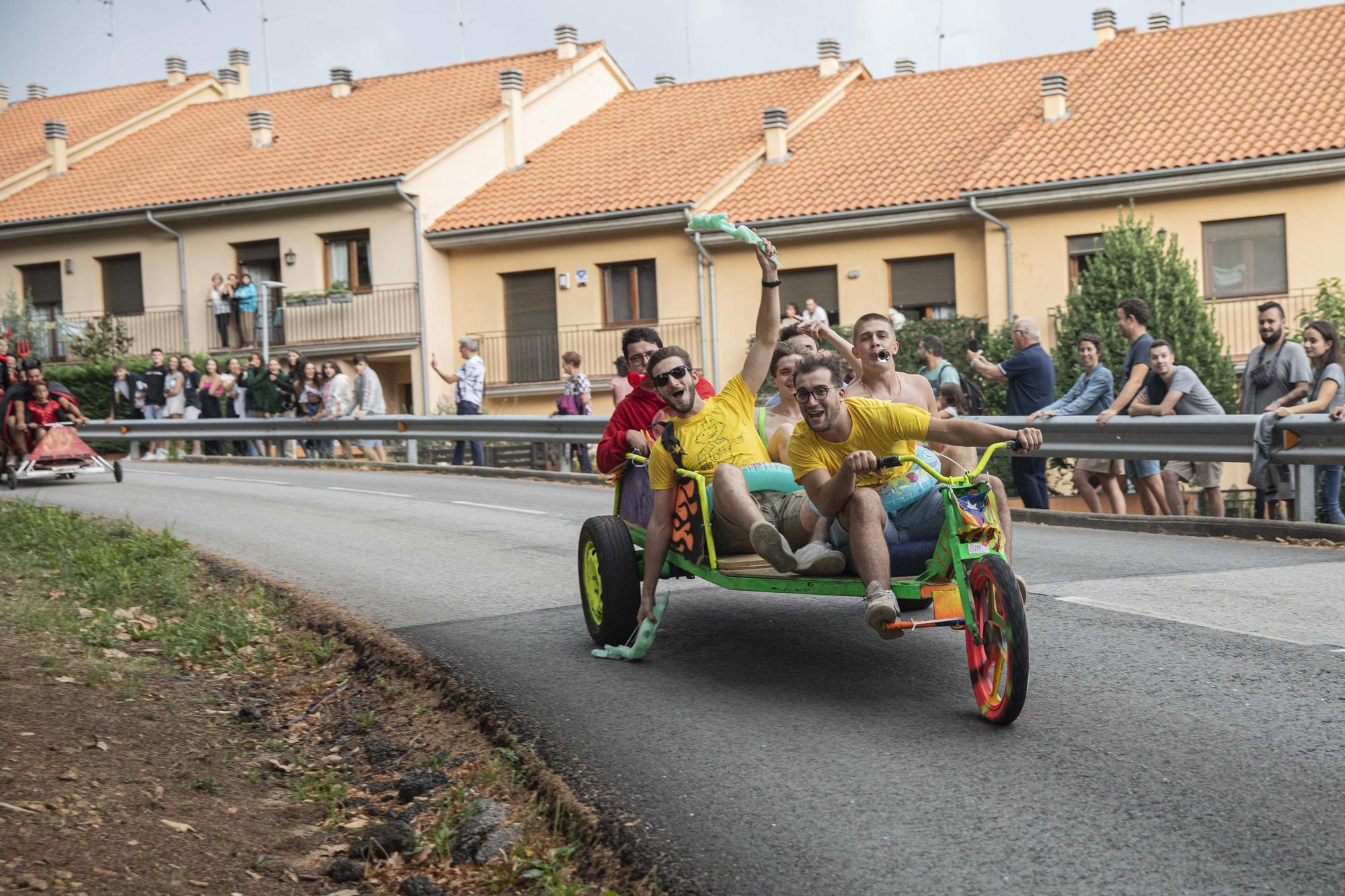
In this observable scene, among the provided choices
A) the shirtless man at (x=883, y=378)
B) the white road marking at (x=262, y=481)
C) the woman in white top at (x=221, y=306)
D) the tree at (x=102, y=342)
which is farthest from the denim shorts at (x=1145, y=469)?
the tree at (x=102, y=342)

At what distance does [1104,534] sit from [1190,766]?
6759 millimetres

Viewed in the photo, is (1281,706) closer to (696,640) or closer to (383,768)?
(696,640)

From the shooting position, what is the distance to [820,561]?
610cm

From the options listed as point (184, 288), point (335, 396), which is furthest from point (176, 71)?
point (335, 396)

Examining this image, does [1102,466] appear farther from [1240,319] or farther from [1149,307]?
[1240,319]

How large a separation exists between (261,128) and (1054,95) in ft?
68.6

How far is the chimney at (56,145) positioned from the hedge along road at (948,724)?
35193 mm

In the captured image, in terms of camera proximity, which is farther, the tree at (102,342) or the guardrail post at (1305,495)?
the tree at (102,342)

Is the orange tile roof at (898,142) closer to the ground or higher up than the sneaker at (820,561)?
higher up

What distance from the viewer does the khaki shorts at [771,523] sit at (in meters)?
6.66

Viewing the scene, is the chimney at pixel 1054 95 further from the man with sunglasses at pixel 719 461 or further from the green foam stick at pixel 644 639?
the green foam stick at pixel 644 639

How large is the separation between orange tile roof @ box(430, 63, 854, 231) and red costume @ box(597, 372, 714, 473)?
24286 mm

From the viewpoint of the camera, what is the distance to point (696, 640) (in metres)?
7.48

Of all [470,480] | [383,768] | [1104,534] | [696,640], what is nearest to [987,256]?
[470,480]
